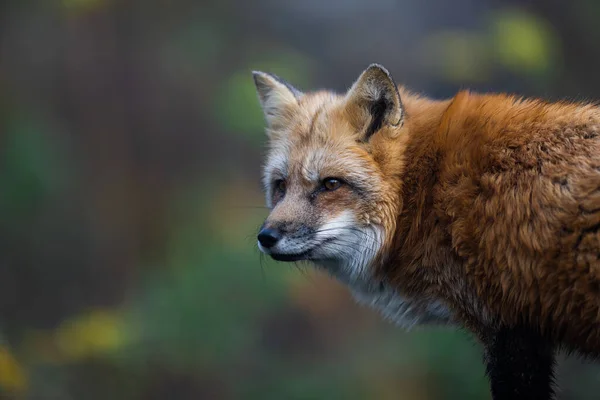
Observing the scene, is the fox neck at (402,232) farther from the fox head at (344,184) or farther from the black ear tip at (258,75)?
the black ear tip at (258,75)

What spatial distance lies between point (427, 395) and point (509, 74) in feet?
15.2

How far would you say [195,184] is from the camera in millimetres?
10727

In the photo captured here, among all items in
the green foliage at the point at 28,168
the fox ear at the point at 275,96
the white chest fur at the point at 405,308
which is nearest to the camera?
the white chest fur at the point at 405,308

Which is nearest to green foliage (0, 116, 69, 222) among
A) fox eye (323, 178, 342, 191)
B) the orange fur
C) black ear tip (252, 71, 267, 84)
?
black ear tip (252, 71, 267, 84)

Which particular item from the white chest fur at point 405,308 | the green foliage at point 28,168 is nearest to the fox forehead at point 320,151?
the white chest fur at point 405,308

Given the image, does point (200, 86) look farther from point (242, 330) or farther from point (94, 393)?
point (94, 393)

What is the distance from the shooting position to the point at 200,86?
1109cm

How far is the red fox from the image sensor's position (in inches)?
129

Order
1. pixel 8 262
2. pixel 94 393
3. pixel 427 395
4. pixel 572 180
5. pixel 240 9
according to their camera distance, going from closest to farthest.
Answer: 1. pixel 572 180
2. pixel 427 395
3. pixel 94 393
4. pixel 8 262
5. pixel 240 9

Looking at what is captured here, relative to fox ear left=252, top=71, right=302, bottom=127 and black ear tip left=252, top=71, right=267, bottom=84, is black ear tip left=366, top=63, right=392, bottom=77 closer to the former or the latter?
fox ear left=252, top=71, right=302, bottom=127

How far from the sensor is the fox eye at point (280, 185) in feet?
14.4

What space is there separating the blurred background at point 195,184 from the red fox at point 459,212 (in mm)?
3309

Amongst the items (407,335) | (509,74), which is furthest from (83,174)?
(509,74)

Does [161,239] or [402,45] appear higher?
[402,45]
